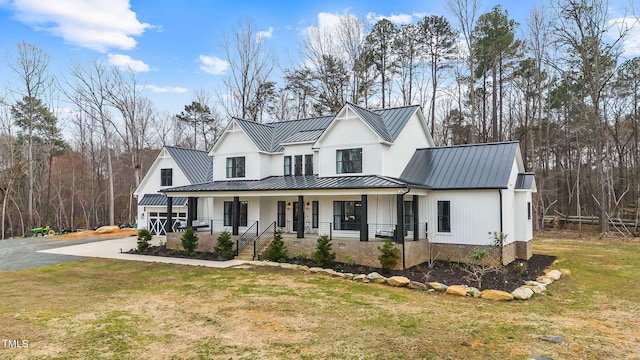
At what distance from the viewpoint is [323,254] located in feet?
53.6

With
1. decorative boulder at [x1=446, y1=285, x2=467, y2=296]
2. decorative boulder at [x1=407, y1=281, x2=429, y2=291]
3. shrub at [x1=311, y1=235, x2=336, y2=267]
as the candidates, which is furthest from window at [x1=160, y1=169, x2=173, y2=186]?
decorative boulder at [x1=446, y1=285, x2=467, y2=296]

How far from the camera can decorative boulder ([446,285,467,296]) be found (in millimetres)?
11945

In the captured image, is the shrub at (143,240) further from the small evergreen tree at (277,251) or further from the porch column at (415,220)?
the porch column at (415,220)

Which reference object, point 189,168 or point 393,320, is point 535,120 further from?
point 393,320

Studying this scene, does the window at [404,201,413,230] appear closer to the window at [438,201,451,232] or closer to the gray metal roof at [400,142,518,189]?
the gray metal roof at [400,142,518,189]

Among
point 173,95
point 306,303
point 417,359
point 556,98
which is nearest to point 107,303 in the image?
point 306,303

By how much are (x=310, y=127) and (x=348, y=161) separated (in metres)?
5.05

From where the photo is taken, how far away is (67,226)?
42219 millimetres

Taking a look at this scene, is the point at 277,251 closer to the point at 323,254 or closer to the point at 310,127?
the point at 323,254

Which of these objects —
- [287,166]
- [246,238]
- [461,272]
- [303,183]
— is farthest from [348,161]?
[461,272]

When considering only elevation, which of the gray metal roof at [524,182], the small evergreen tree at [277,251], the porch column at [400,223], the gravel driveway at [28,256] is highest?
the gray metal roof at [524,182]

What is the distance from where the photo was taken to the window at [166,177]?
89.5 ft

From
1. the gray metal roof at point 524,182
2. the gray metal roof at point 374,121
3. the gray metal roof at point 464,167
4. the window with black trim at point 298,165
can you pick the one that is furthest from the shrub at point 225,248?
the gray metal roof at point 524,182

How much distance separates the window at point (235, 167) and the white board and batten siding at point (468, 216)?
10.7 metres
